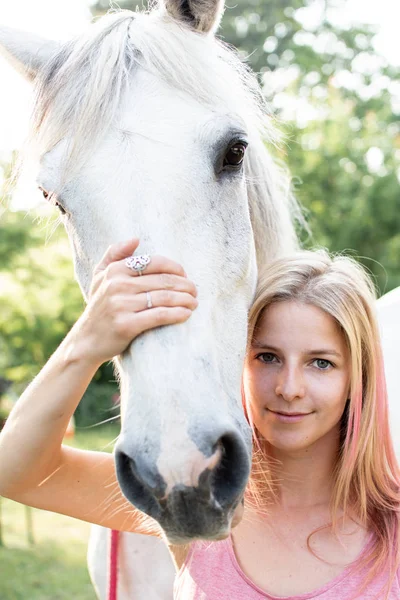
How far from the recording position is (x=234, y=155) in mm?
1628

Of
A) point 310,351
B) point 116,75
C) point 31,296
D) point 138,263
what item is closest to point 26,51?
point 116,75

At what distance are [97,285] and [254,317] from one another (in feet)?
1.63

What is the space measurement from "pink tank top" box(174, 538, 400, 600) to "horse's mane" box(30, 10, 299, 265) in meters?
1.02

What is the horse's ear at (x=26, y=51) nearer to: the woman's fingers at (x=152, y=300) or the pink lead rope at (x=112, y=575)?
the woman's fingers at (x=152, y=300)

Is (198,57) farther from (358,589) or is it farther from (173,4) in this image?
(358,589)

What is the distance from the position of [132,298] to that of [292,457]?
70cm

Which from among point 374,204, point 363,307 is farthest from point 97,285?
point 374,204

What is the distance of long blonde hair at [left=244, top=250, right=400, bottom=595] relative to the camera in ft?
5.36

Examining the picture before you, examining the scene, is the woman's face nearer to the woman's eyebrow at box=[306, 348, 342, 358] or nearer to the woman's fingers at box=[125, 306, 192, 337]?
the woman's eyebrow at box=[306, 348, 342, 358]

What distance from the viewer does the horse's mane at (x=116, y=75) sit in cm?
158

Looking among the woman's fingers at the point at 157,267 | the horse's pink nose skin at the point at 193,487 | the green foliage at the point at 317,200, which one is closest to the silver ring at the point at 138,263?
the woman's fingers at the point at 157,267

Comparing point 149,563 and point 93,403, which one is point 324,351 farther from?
→ point 93,403

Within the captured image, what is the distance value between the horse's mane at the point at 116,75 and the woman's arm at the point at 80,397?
16.7 inches

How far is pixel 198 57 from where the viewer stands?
5.71 ft
